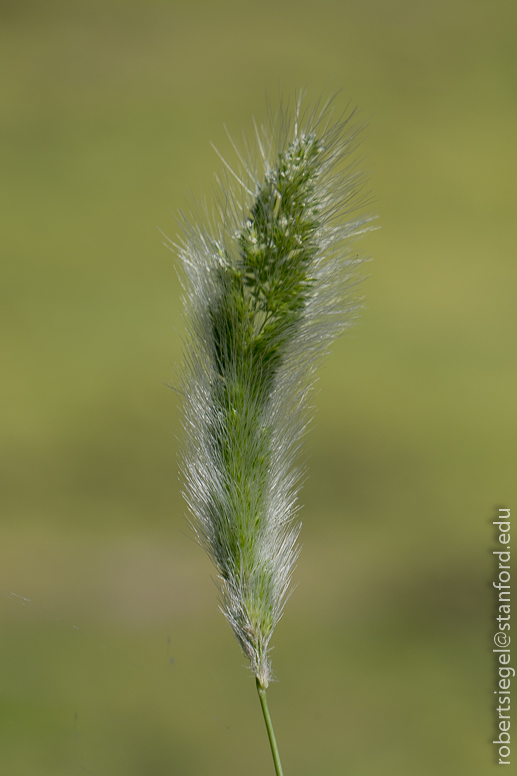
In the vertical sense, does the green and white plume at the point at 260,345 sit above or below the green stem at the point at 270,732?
above

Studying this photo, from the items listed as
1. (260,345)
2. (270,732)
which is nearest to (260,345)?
(260,345)

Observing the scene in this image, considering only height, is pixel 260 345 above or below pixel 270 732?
above

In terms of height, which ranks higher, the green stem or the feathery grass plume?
the feathery grass plume

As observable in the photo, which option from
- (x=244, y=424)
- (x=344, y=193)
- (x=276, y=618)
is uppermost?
(x=344, y=193)

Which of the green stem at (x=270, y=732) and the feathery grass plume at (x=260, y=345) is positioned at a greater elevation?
the feathery grass plume at (x=260, y=345)

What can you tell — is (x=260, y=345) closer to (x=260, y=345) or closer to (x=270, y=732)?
(x=260, y=345)

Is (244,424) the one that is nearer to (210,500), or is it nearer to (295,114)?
(210,500)

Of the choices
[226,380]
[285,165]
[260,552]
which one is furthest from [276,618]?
[285,165]
